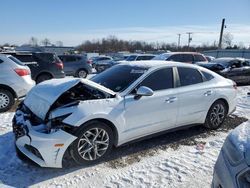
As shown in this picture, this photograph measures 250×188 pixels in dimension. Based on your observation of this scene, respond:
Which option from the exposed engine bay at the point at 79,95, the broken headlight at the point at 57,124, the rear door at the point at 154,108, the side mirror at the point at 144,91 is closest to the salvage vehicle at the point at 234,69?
the rear door at the point at 154,108

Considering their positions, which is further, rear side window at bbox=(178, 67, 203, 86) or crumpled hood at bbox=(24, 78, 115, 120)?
rear side window at bbox=(178, 67, 203, 86)

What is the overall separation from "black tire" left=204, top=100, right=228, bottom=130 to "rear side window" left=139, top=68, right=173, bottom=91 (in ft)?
4.18

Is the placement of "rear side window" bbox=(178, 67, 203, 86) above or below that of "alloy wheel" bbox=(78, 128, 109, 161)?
above

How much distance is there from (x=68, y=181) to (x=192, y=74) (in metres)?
3.15

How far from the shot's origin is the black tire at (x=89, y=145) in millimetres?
3768

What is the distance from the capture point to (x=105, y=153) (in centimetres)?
417

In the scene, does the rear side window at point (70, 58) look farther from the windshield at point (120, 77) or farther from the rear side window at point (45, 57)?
the windshield at point (120, 77)

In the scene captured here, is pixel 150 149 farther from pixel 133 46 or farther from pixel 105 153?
pixel 133 46

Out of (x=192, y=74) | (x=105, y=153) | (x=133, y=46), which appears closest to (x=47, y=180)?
(x=105, y=153)

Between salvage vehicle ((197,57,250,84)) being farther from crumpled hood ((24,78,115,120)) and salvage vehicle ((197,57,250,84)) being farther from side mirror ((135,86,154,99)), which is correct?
crumpled hood ((24,78,115,120))

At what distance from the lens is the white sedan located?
12.1 ft

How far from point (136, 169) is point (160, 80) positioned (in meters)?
1.66

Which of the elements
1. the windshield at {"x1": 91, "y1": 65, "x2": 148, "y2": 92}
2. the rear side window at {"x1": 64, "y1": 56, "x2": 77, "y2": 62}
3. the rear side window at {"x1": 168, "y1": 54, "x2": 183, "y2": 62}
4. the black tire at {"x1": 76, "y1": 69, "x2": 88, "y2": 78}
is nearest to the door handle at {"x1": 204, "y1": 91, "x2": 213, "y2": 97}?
the windshield at {"x1": 91, "y1": 65, "x2": 148, "y2": 92}

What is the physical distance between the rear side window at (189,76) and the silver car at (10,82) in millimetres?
4200
